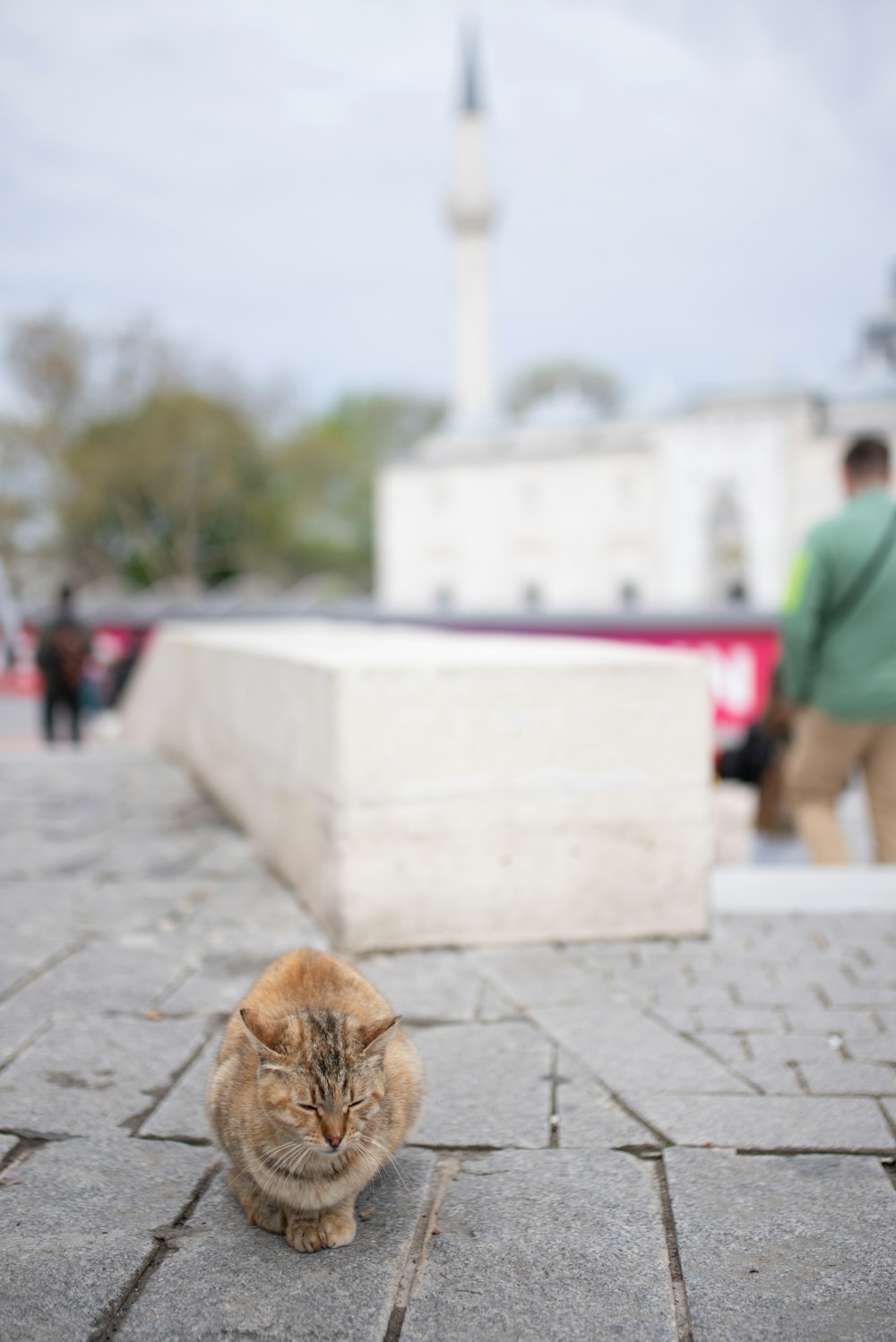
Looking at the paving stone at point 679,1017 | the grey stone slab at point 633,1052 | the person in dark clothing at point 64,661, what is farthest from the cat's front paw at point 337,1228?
the person in dark clothing at point 64,661

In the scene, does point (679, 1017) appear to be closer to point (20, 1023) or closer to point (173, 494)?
point (20, 1023)

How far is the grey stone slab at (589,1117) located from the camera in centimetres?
259

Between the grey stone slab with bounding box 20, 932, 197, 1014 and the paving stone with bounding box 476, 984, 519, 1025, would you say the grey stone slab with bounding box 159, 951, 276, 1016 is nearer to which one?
the grey stone slab with bounding box 20, 932, 197, 1014

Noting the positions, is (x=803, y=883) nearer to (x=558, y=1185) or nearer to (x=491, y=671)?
(x=491, y=671)

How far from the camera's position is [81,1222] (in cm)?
223

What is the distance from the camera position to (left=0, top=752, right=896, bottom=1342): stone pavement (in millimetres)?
1982

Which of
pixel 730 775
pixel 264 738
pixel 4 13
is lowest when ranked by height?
pixel 730 775

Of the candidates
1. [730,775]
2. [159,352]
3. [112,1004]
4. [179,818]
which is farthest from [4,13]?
[159,352]

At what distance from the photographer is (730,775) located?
7.46 metres

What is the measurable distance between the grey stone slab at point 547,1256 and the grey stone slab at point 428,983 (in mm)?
812

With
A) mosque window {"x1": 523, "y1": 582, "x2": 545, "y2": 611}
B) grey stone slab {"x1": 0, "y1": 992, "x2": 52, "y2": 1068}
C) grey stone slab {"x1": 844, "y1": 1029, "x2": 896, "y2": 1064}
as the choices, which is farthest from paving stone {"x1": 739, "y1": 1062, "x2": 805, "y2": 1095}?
mosque window {"x1": 523, "y1": 582, "x2": 545, "y2": 611}

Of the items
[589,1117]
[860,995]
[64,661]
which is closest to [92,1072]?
[589,1117]

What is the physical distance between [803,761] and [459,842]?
208 centimetres

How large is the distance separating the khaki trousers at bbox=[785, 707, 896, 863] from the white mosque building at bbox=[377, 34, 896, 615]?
1898 inches
